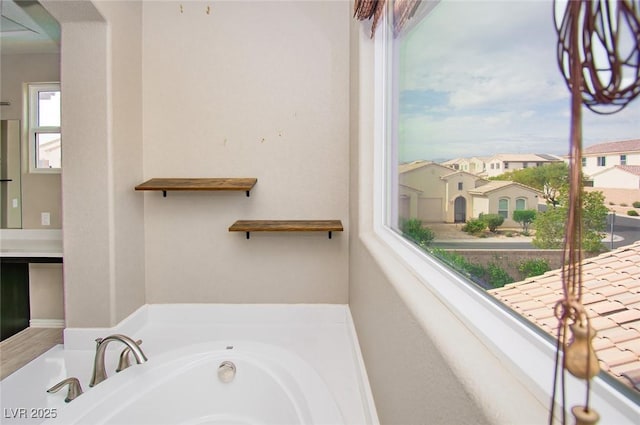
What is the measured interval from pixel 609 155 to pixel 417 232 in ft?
3.11

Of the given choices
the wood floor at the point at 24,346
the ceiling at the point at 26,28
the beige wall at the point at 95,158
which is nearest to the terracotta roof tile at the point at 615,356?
the beige wall at the point at 95,158

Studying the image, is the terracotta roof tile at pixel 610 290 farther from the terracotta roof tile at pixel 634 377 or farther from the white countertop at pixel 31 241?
the white countertop at pixel 31 241

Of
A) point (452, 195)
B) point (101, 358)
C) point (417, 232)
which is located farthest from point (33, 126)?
point (452, 195)

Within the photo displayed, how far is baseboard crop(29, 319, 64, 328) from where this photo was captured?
10.1 ft

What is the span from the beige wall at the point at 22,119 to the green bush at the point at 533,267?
11.9 ft

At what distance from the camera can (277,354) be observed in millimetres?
2061

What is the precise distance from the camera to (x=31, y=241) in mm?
3229

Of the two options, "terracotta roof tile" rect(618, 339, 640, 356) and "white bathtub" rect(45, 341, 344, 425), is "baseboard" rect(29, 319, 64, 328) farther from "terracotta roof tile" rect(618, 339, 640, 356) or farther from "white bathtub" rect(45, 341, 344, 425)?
"terracotta roof tile" rect(618, 339, 640, 356)

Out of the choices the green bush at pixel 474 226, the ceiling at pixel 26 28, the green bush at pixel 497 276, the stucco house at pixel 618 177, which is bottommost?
the green bush at pixel 497 276

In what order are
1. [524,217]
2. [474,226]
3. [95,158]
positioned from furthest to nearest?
[95,158]
[474,226]
[524,217]

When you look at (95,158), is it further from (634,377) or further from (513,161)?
(634,377)

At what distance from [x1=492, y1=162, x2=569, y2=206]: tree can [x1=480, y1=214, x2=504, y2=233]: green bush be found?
0.12 metres

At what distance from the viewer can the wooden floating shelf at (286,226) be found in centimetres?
256

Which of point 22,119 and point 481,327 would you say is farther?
point 22,119
